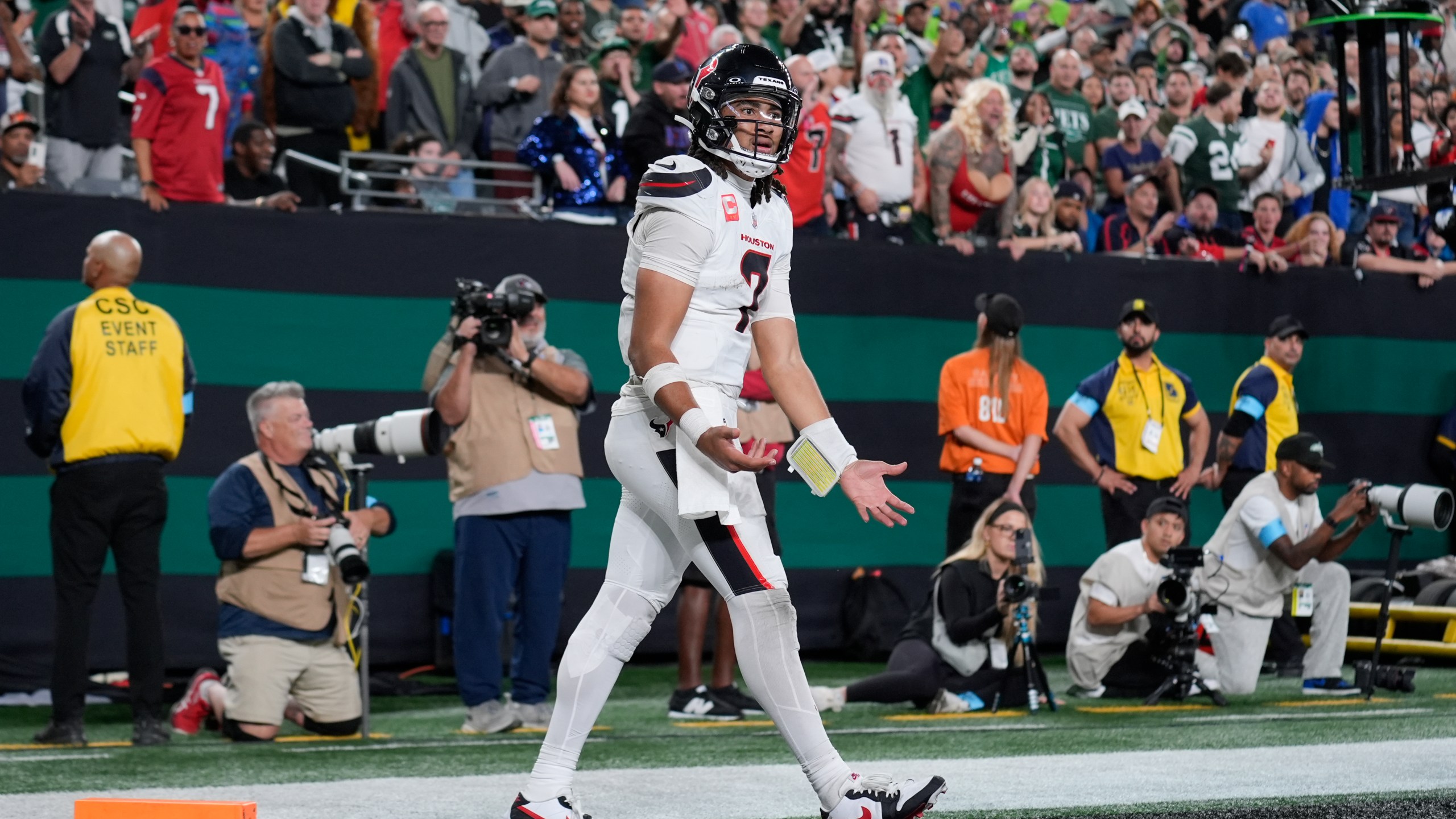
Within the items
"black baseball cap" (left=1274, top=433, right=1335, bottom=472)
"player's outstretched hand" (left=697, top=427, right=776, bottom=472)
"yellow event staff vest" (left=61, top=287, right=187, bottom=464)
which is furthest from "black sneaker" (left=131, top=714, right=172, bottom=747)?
"black baseball cap" (left=1274, top=433, right=1335, bottom=472)

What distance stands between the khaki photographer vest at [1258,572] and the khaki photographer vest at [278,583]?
4.43 meters

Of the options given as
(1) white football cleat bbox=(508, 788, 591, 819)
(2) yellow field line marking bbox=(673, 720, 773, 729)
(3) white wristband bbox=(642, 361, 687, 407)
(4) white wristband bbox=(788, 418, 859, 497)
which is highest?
(3) white wristband bbox=(642, 361, 687, 407)

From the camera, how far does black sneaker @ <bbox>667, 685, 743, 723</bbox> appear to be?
786cm

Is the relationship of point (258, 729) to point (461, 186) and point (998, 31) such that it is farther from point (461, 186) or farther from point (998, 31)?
point (998, 31)

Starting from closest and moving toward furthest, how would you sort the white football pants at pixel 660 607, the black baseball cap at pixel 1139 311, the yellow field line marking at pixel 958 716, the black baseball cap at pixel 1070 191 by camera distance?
the white football pants at pixel 660 607 < the yellow field line marking at pixel 958 716 < the black baseball cap at pixel 1139 311 < the black baseball cap at pixel 1070 191

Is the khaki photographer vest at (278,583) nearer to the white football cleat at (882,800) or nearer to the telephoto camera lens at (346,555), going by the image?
the telephoto camera lens at (346,555)

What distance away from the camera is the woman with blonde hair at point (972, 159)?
36.3ft

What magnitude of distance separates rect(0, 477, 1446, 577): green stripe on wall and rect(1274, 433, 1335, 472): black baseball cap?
2.31 meters

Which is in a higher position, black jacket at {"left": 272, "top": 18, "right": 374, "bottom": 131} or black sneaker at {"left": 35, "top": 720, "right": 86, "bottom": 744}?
black jacket at {"left": 272, "top": 18, "right": 374, "bottom": 131}

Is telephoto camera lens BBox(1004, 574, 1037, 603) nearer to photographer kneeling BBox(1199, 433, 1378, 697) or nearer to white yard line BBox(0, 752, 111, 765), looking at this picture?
photographer kneeling BBox(1199, 433, 1378, 697)

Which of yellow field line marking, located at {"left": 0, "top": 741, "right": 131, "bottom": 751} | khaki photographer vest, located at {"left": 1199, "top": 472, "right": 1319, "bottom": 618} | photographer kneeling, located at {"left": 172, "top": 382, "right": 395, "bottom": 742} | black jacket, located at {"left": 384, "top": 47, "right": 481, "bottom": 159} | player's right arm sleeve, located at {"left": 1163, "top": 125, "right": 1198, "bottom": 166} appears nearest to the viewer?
yellow field line marking, located at {"left": 0, "top": 741, "right": 131, "bottom": 751}

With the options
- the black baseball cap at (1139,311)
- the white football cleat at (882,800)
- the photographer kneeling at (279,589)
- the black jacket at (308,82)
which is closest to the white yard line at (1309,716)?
the black baseball cap at (1139,311)

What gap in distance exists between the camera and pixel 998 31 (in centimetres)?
1620

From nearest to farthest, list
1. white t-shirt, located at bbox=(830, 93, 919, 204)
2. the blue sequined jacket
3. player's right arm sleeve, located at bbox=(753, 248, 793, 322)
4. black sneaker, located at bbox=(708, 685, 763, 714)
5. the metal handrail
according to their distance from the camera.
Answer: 1. player's right arm sleeve, located at bbox=(753, 248, 793, 322)
2. black sneaker, located at bbox=(708, 685, 763, 714)
3. the metal handrail
4. the blue sequined jacket
5. white t-shirt, located at bbox=(830, 93, 919, 204)
